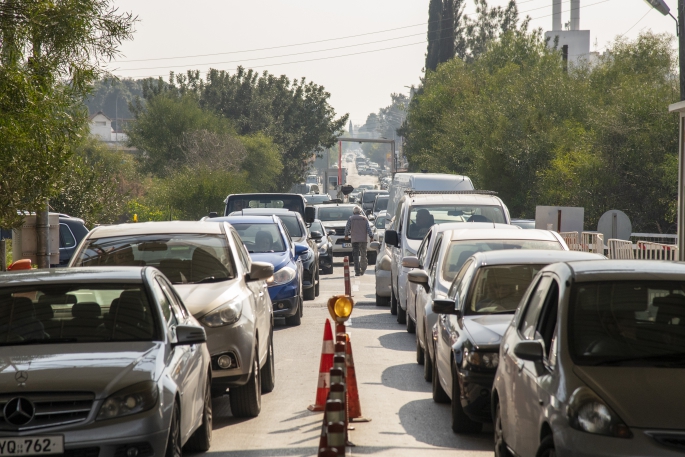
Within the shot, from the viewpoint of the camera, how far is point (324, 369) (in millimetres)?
9359

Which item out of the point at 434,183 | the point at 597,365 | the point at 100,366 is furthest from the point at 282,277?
the point at 434,183

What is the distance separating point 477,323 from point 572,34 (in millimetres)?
82576

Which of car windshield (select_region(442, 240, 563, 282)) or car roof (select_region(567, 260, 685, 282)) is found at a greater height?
car roof (select_region(567, 260, 685, 282))

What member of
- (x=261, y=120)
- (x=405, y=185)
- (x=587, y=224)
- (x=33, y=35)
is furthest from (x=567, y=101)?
(x=261, y=120)

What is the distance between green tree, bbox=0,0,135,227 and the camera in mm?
11266

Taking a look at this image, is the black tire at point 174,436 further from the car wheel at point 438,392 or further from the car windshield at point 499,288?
the car wheel at point 438,392

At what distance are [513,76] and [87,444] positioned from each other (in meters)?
50.8

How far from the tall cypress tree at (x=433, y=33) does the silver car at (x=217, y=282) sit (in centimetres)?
7836

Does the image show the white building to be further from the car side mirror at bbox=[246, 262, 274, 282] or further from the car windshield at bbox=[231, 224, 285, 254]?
the car side mirror at bbox=[246, 262, 274, 282]

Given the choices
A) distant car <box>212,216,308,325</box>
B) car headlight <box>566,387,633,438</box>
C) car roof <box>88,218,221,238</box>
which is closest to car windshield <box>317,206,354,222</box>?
distant car <box>212,216,308,325</box>

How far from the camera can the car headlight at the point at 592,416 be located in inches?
193

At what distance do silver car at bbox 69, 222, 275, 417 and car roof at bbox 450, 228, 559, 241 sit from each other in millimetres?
2667

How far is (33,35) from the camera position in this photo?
1203 centimetres

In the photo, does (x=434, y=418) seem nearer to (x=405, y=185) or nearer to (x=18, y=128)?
(x=18, y=128)
